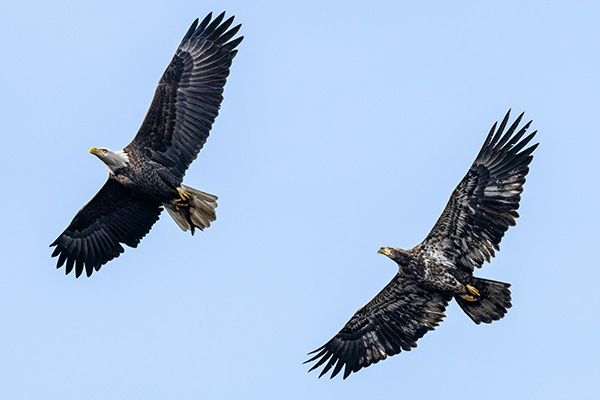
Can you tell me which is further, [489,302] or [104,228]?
[104,228]

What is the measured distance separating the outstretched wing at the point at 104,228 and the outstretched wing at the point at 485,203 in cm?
519

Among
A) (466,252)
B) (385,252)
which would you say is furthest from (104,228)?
(466,252)

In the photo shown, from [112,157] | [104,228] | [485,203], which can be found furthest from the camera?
[104,228]

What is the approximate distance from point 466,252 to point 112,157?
5.93 meters

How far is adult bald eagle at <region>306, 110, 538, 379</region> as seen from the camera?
680 inches

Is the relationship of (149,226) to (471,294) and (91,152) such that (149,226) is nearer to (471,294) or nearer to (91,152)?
(91,152)

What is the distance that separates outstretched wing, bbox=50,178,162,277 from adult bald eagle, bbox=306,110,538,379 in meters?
4.39

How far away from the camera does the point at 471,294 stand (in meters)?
17.5

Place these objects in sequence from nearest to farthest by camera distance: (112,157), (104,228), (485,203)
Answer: (485,203) < (112,157) < (104,228)

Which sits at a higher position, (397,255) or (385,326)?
(397,255)

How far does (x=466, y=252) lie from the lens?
57.7 feet

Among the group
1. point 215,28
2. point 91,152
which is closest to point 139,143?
point 91,152

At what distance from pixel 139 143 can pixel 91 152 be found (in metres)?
0.80

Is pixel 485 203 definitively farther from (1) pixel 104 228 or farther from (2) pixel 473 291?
(1) pixel 104 228
